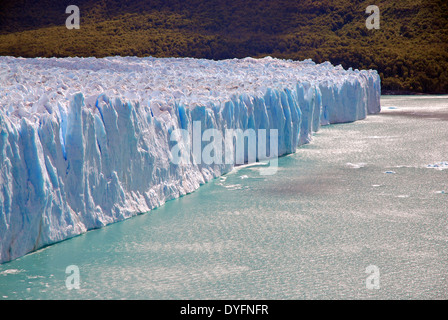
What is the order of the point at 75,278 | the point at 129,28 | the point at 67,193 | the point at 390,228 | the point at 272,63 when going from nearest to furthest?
the point at 75,278
the point at 67,193
the point at 390,228
the point at 272,63
the point at 129,28

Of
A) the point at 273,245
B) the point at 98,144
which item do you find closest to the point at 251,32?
the point at 98,144

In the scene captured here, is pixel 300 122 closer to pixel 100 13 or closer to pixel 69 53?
pixel 69 53

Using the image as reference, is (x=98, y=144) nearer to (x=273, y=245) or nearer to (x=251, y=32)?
(x=273, y=245)

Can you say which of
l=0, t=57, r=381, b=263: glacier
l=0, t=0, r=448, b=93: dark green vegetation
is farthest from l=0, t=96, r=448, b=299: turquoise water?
l=0, t=0, r=448, b=93: dark green vegetation

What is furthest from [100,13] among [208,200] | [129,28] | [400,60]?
[208,200]

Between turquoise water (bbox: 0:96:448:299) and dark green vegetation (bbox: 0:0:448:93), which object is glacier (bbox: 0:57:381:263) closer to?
turquoise water (bbox: 0:96:448:299)

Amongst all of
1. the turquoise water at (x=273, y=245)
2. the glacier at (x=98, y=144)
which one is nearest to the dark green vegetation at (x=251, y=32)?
the glacier at (x=98, y=144)
